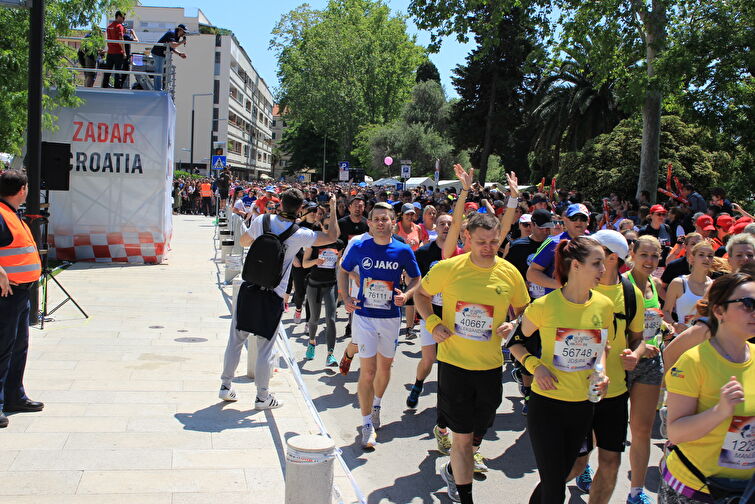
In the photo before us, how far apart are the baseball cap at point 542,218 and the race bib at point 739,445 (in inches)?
172

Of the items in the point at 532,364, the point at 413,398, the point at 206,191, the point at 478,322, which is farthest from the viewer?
the point at 206,191

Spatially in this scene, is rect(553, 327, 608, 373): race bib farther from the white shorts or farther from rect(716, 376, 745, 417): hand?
the white shorts

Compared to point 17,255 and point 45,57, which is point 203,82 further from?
point 17,255

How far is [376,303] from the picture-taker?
621 centimetres

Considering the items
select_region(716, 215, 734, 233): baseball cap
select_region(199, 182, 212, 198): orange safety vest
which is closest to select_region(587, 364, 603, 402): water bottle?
select_region(716, 215, 734, 233): baseball cap

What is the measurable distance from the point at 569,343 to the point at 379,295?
2.53m

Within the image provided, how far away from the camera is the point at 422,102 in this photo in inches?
2397

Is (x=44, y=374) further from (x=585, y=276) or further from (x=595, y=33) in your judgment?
(x=595, y=33)

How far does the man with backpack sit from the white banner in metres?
10.8

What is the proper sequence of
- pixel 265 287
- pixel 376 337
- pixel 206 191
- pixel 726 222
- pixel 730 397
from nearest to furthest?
pixel 730 397
pixel 376 337
pixel 265 287
pixel 726 222
pixel 206 191

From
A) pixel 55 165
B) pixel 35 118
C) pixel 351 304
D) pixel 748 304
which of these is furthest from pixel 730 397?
pixel 55 165

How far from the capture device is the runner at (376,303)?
19.9ft

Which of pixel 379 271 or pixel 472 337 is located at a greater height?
pixel 379 271

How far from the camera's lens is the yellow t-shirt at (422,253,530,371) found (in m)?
4.60
